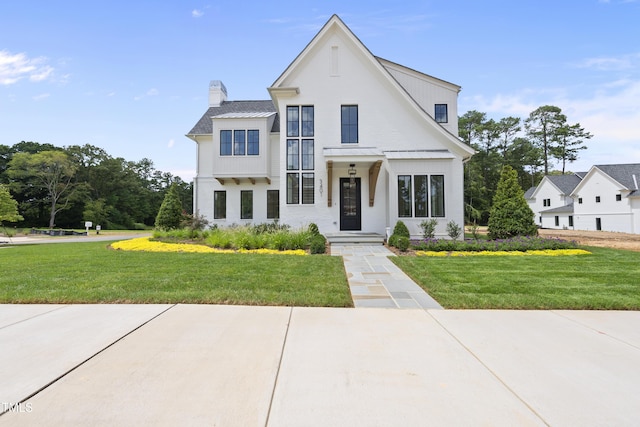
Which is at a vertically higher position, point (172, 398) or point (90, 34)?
point (90, 34)

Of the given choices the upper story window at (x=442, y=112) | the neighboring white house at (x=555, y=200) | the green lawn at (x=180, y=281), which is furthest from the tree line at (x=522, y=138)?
the green lawn at (x=180, y=281)

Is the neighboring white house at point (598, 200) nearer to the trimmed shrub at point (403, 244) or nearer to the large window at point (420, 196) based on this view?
the large window at point (420, 196)

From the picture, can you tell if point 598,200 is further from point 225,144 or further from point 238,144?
point 225,144

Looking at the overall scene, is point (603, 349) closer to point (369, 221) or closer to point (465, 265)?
point (465, 265)

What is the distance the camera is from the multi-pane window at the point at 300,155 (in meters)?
13.9

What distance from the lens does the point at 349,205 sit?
46.7 feet

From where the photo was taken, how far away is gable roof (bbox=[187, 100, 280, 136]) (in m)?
17.8

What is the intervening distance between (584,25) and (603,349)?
13.7 meters

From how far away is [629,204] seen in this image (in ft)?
94.2

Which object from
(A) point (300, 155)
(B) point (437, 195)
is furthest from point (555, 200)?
(A) point (300, 155)

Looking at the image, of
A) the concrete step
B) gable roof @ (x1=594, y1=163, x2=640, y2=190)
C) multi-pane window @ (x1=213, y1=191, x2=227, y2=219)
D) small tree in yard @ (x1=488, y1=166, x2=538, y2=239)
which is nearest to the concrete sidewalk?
the concrete step

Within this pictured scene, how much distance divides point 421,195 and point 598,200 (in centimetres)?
3130

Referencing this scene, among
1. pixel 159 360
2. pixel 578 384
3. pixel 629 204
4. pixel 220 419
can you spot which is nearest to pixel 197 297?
pixel 159 360

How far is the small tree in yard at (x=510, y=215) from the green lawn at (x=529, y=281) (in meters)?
3.41
